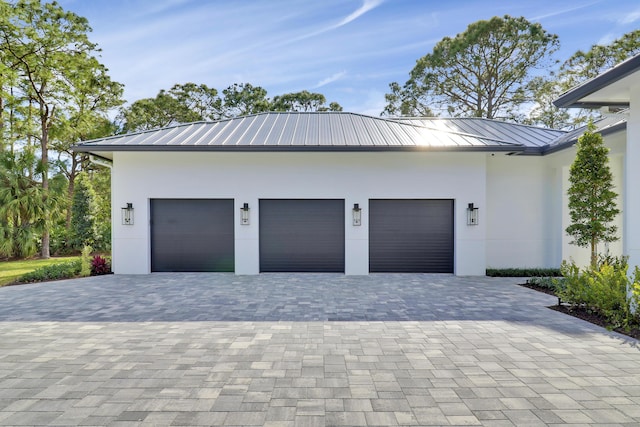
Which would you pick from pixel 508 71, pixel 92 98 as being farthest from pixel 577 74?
pixel 92 98

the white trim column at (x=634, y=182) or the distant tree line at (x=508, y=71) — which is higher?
the distant tree line at (x=508, y=71)

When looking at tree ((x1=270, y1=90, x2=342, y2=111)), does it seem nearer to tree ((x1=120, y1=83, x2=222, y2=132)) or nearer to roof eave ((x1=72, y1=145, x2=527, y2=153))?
tree ((x1=120, y1=83, x2=222, y2=132))

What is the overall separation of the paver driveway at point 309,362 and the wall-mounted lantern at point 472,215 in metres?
2.91

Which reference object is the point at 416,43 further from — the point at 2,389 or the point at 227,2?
the point at 2,389

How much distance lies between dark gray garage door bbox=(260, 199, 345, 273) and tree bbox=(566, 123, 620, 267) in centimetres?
563

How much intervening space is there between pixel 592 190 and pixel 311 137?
6882mm

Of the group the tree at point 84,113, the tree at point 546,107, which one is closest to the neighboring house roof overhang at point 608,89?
the tree at point 546,107

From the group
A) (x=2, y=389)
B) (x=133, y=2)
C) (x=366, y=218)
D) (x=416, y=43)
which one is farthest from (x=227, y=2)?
(x=416, y=43)

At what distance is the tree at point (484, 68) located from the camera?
706 inches

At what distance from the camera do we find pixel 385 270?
31.5 feet

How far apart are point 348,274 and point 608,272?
18.8ft

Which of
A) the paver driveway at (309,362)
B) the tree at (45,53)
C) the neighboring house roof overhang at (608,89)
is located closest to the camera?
the paver driveway at (309,362)

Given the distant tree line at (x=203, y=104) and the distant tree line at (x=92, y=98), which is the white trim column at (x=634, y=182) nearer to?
the distant tree line at (x=92, y=98)

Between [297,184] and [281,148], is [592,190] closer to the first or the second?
[297,184]
